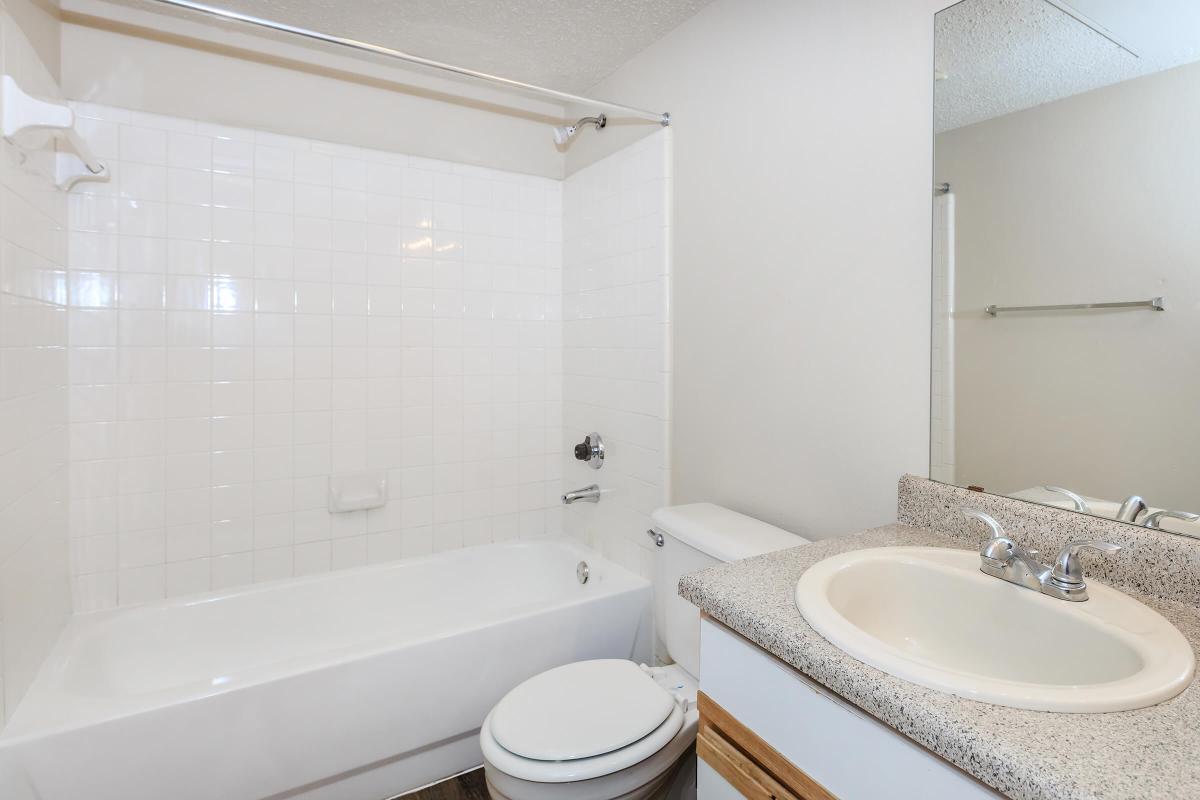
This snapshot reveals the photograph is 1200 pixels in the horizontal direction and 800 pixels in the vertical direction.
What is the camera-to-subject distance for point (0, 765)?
123 cm

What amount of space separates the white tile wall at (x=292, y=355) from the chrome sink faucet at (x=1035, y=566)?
1.96 metres

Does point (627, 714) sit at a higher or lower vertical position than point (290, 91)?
lower

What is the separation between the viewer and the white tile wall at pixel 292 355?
191cm

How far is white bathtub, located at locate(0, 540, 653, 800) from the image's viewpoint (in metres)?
1.36

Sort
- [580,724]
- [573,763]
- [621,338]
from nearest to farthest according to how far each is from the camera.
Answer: [573,763]
[580,724]
[621,338]

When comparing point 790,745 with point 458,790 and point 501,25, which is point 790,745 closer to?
point 458,790

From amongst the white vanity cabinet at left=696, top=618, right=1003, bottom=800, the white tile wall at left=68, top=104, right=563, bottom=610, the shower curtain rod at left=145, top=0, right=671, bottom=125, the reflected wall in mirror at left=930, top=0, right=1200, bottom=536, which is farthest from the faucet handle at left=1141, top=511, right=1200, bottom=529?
the white tile wall at left=68, top=104, right=563, bottom=610

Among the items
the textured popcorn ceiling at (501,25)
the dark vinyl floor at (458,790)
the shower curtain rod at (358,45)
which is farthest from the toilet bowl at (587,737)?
the textured popcorn ceiling at (501,25)

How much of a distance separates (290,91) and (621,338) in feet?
5.02

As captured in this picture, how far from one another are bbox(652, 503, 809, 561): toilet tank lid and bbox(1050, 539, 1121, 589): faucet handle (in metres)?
0.59

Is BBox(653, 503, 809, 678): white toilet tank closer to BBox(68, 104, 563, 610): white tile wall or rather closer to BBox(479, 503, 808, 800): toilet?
BBox(479, 503, 808, 800): toilet

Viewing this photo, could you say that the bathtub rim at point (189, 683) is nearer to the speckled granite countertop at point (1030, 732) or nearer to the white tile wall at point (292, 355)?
the white tile wall at point (292, 355)

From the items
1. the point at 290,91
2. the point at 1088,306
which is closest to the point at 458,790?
the point at 1088,306

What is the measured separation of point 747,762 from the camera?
0.89 meters
